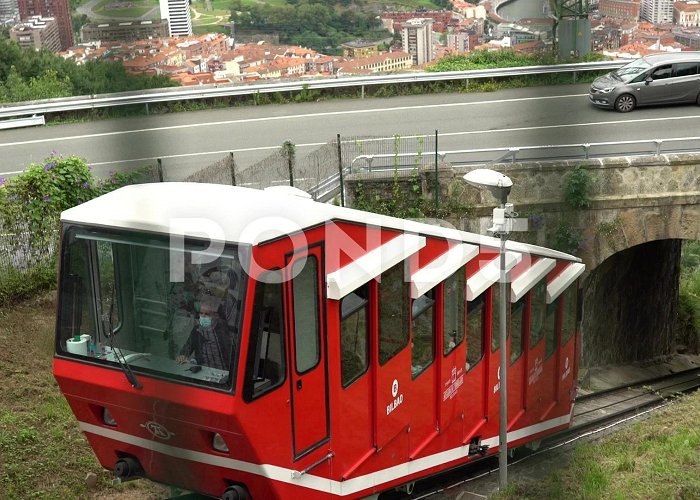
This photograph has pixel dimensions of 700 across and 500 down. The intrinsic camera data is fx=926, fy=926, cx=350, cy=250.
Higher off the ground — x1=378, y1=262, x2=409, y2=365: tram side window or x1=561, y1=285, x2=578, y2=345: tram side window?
x1=378, y1=262, x2=409, y2=365: tram side window

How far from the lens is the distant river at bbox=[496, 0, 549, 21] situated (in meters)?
1.61

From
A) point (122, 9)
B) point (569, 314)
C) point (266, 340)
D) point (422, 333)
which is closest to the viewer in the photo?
point (122, 9)

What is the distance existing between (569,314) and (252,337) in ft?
18.2

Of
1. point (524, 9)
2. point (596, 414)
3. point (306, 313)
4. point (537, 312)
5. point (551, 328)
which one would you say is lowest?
point (596, 414)

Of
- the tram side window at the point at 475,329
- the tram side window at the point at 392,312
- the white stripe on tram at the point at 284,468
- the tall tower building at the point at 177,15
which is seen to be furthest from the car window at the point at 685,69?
the tall tower building at the point at 177,15

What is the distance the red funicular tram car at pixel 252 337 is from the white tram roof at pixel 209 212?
0.4 inches

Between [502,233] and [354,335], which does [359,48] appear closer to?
[354,335]

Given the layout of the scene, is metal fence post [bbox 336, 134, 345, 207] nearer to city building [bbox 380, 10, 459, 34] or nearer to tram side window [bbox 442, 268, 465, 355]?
tram side window [bbox 442, 268, 465, 355]

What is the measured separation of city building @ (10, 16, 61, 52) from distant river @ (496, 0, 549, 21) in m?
0.91

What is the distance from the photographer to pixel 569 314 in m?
9.70

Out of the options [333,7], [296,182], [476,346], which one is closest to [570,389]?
[476,346]

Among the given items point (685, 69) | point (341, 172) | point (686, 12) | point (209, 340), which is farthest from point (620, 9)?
point (685, 69)

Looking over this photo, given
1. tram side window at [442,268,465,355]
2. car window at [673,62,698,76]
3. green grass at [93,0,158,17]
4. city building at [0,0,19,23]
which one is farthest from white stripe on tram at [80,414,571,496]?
car window at [673,62,698,76]

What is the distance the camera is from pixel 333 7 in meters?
2.07
